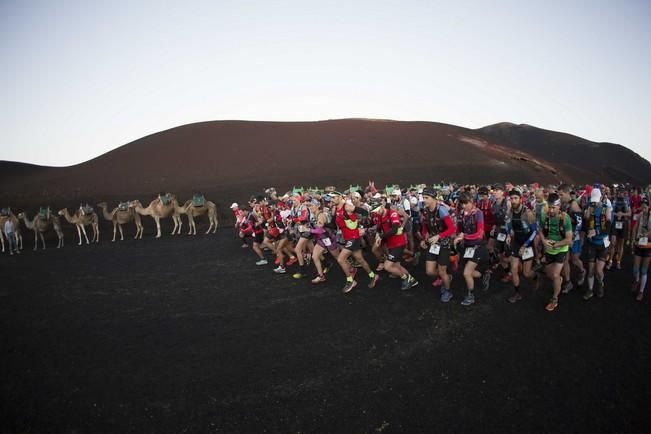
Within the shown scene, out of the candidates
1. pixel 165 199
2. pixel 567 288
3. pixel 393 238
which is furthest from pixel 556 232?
pixel 165 199

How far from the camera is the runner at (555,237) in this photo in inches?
216

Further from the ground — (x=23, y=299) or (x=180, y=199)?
(x=180, y=199)

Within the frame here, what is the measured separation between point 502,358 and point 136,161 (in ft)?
133

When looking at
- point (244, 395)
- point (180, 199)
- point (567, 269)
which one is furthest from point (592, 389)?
point (180, 199)

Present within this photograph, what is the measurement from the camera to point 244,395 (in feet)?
13.5

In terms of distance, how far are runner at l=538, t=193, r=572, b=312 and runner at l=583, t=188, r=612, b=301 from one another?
101 centimetres

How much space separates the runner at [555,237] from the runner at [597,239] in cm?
101

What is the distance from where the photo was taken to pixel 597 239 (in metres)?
6.13

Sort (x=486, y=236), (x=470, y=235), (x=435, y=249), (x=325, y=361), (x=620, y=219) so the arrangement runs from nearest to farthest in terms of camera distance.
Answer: (x=325, y=361)
(x=470, y=235)
(x=435, y=249)
(x=620, y=219)
(x=486, y=236)

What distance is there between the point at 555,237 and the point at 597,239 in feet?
3.85

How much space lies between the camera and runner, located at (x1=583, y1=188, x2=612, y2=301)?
6.12 meters

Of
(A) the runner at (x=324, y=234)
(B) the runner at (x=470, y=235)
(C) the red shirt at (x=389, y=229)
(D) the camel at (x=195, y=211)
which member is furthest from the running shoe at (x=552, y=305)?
(D) the camel at (x=195, y=211)

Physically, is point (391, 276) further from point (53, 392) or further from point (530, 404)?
point (53, 392)

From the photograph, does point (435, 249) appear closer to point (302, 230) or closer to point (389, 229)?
point (389, 229)
